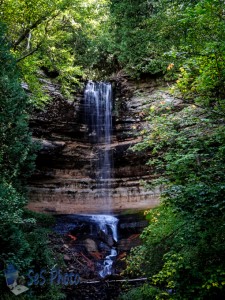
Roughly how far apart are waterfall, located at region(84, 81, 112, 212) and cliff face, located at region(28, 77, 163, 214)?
337 mm

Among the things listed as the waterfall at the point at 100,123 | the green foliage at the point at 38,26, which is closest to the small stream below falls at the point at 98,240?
the waterfall at the point at 100,123

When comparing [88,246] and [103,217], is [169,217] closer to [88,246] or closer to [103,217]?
[88,246]

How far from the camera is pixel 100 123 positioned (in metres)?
18.7

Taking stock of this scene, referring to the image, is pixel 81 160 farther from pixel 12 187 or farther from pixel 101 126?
pixel 12 187

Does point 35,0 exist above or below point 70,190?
above

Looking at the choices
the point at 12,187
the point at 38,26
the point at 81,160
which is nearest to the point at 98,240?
the point at 12,187

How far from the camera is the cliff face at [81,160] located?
17069mm

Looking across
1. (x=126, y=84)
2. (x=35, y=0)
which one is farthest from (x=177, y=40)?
(x=126, y=84)

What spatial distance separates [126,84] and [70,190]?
8256mm

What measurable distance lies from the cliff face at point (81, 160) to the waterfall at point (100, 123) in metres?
0.34

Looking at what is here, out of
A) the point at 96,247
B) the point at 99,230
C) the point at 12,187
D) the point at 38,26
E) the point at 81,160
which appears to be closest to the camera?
the point at 12,187

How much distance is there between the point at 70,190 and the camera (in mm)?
17719

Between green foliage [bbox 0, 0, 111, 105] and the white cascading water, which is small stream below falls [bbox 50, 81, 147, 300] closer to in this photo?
the white cascading water

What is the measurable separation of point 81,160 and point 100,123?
113 inches
